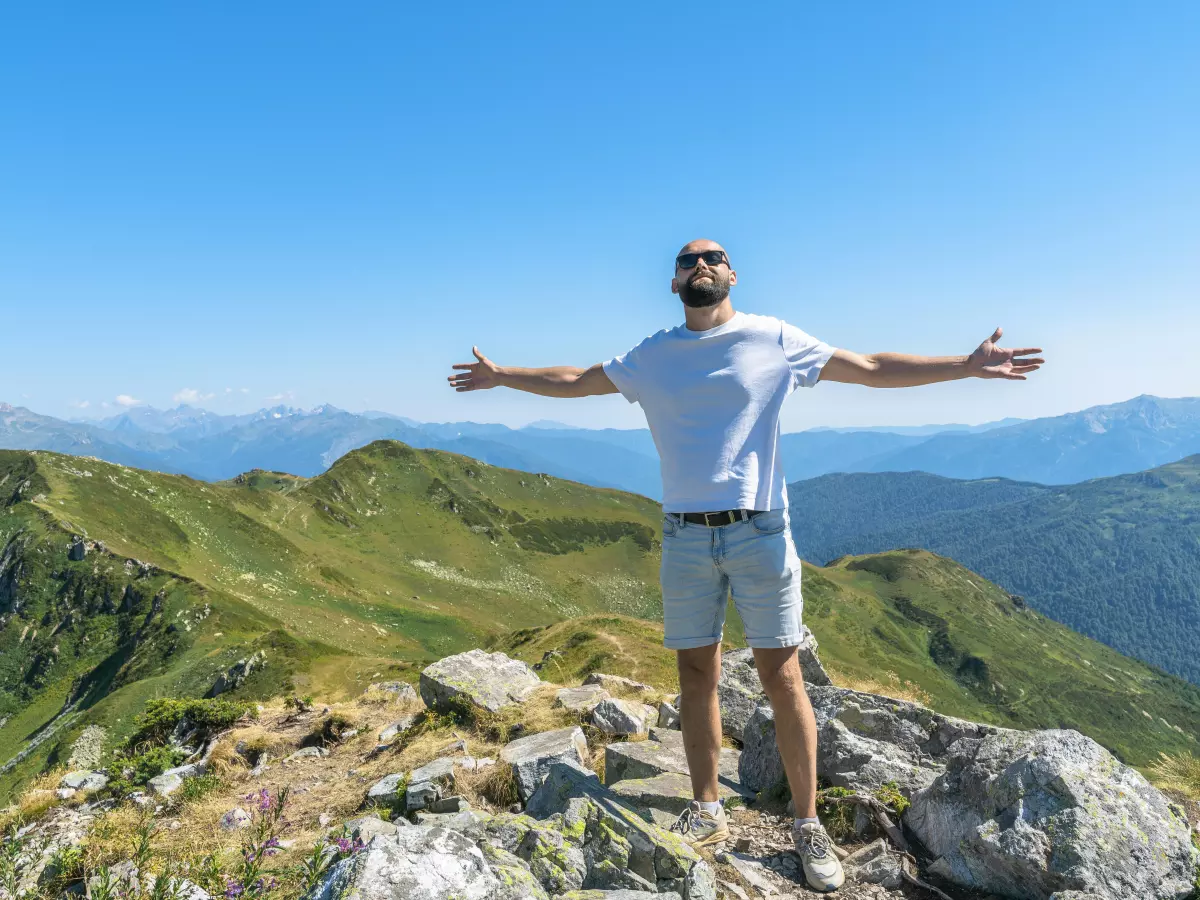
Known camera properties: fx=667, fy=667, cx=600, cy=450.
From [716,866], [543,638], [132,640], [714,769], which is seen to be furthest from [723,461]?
[132,640]

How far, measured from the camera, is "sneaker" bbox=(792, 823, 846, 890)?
5.76 metres

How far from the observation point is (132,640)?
74750mm

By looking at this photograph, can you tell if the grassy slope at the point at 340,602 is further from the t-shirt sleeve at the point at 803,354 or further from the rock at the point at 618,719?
the t-shirt sleeve at the point at 803,354

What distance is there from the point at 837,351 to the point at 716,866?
15.4 feet

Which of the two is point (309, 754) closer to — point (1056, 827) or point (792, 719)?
point (792, 719)

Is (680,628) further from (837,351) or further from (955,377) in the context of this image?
(955,377)

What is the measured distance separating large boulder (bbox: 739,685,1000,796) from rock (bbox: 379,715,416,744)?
260 inches

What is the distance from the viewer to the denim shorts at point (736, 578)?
5652mm

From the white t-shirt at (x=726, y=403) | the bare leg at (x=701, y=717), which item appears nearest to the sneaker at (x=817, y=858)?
the bare leg at (x=701, y=717)

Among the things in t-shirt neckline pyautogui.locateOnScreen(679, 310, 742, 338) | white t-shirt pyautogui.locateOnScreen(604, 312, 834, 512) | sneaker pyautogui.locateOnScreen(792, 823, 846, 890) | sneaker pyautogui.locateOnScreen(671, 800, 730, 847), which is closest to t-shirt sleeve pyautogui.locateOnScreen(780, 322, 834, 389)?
white t-shirt pyautogui.locateOnScreen(604, 312, 834, 512)

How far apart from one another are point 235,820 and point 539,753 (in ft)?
12.6

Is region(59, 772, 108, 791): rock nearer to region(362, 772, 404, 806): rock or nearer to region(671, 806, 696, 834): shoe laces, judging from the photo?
region(362, 772, 404, 806): rock

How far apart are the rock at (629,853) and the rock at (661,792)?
4.82 ft

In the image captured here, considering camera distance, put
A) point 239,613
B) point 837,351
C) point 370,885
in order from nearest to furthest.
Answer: point 370,885
point 837,351
point 239,613
